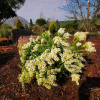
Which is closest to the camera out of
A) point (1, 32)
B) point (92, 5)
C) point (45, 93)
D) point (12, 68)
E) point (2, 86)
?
point (45, 93)

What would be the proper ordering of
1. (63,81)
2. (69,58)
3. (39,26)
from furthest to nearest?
(39,26)
(63,81)
(69,58)

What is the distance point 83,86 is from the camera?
7.47ft

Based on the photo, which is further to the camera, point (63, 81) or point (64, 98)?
point (63, 81)

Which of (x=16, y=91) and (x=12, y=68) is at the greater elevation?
(x=12, y=68)

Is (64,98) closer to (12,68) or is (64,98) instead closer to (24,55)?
(24,55)

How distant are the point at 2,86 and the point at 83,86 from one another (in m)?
2.31

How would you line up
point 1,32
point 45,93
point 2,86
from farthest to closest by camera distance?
point 1,32 < point 2,86 < point 45,93

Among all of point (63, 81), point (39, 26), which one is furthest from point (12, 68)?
point (39, 26)

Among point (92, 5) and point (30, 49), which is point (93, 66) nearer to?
point (30, 49)

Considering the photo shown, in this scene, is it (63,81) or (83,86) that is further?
(63,81)

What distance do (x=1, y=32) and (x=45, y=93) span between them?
333 inches

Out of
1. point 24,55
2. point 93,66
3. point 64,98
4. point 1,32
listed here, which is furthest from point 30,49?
point 1,32

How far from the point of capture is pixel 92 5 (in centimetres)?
746

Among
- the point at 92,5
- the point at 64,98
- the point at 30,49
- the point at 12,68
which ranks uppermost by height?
the point at 92,5
